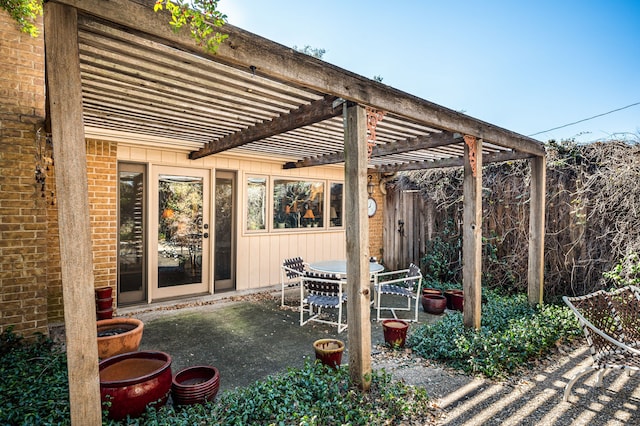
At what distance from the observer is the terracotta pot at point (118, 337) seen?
2.96 meters

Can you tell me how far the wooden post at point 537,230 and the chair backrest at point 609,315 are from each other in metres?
1.60

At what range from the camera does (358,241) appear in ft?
9.15

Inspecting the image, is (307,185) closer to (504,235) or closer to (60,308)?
(504,235)

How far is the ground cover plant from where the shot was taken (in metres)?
2.17

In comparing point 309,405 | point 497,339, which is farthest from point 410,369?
point 309,405

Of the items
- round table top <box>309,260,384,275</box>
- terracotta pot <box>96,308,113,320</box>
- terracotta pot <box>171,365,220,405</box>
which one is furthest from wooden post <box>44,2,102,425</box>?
round table top <box>309,260,384,275</box>

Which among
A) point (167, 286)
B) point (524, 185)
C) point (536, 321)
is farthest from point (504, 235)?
point (167, 286)

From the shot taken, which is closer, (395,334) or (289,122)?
(289,122)

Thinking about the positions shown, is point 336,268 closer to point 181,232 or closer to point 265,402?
point 181,232

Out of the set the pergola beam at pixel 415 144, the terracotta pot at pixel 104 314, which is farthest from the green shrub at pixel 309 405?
the pergola beam at pixel 415 144

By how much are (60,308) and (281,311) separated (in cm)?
281

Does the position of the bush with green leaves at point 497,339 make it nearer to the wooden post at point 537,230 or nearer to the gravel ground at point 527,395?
the gravel ground at point 527,395

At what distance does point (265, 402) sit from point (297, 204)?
499 cm

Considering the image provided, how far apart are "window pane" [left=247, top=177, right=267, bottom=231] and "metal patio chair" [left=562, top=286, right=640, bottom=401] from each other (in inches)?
188
